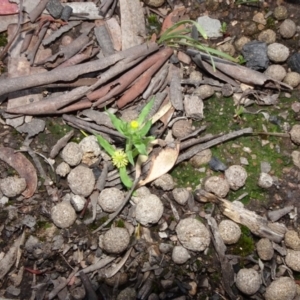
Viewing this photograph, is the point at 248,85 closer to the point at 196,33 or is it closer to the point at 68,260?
the point at 196,33

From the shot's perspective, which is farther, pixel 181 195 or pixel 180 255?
pixel 181 195

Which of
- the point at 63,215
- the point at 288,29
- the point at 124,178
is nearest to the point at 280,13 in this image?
the point at 288,29

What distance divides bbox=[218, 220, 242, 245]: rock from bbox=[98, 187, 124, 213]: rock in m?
0.57

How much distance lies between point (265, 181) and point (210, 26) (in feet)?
3.47

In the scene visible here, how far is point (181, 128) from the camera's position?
8.90 ft

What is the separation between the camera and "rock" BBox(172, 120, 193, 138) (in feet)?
8.88

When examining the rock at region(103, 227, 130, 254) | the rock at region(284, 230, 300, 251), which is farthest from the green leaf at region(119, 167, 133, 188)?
the rock at region(284, 230, 300, 251)

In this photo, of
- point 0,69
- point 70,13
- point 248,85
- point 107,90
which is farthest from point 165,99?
point 0,69

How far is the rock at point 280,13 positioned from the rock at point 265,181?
1068mm

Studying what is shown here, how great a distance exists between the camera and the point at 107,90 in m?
2.72

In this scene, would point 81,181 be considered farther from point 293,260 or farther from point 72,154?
point 293,260

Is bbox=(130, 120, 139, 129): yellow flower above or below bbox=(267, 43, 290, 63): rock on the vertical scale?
above

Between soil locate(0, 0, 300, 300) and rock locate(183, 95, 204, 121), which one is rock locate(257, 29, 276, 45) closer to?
soil locate(0, 0, 300, 300)

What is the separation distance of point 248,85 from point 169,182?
0.81 metres
